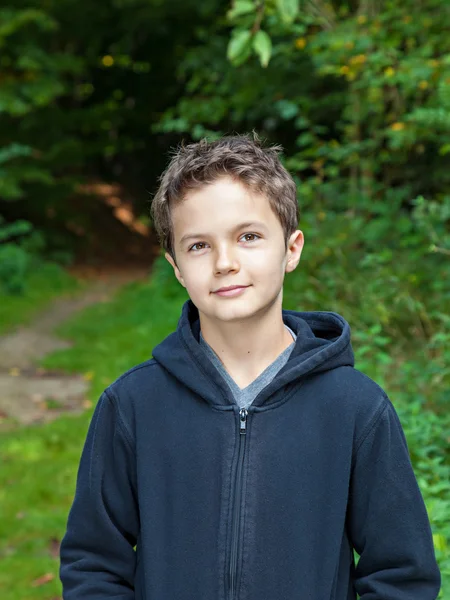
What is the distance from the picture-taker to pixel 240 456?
1.66m

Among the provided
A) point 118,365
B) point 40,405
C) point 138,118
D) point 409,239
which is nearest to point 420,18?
point 409,239

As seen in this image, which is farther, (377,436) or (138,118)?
(138,118)

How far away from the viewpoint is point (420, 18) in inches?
267

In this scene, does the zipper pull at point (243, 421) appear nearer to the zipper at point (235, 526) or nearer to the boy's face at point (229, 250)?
the zipper at point (235, 526)

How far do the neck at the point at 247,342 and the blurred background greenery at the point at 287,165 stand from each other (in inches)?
36.5

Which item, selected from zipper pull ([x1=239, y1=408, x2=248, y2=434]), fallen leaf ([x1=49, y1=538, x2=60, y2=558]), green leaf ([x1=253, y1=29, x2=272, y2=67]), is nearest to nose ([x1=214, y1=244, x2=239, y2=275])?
zipper pull ([x1=239, y1=408, x2=248, y2=434])

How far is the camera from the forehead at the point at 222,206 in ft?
5.60

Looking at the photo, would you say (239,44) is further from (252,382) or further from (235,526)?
(235,526)

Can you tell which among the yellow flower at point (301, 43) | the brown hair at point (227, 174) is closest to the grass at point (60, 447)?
the brown hair at point (227, 174)

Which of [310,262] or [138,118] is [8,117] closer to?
[138,118]

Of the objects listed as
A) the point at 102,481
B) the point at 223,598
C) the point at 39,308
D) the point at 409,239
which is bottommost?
the point at 223,598

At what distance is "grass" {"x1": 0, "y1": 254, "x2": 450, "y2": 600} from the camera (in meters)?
4.21

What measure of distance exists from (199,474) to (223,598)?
0.81 feet

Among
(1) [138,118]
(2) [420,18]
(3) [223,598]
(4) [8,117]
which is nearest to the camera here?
(3) [223,598]
